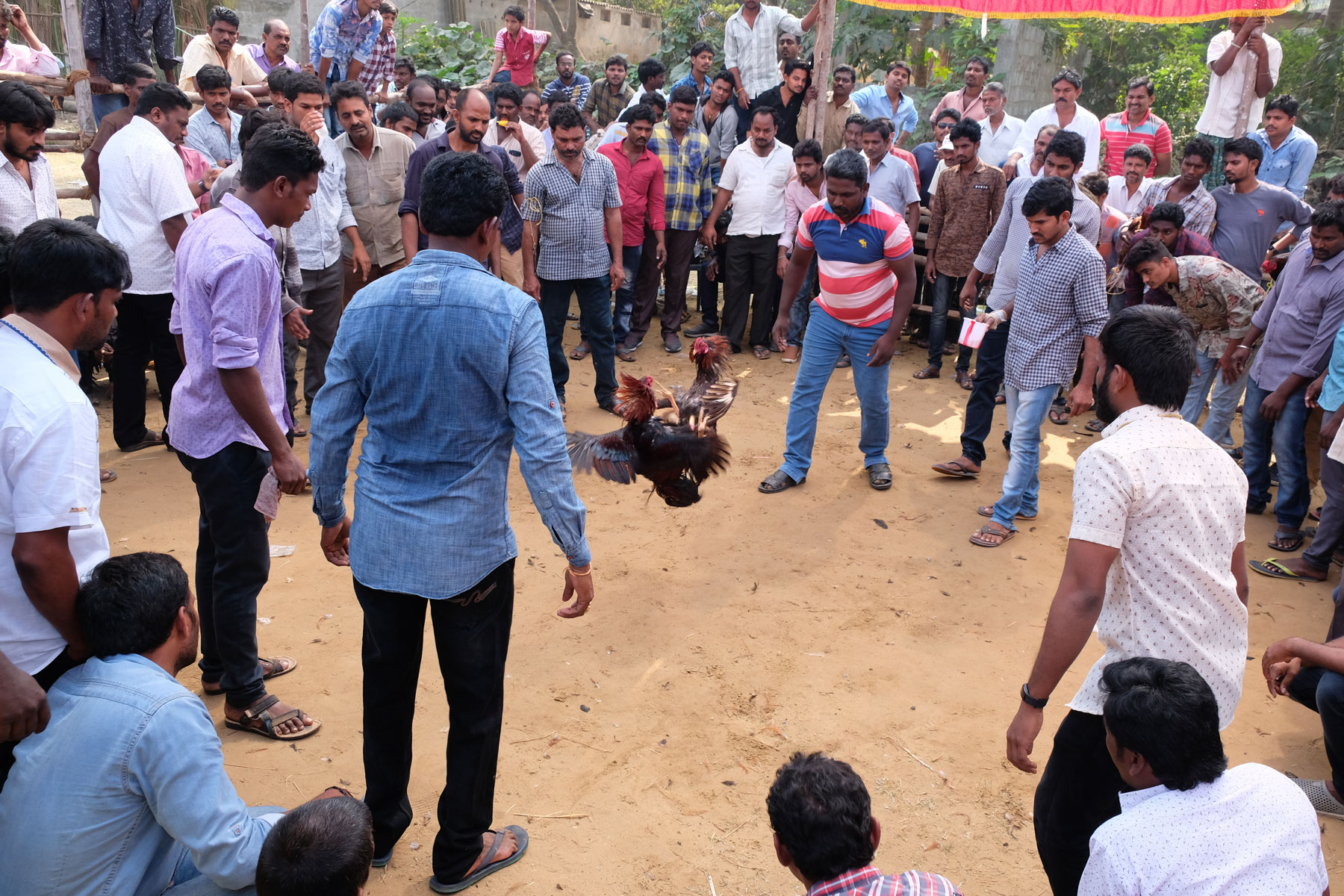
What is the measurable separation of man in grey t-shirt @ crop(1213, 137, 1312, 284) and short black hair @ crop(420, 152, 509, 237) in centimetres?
600

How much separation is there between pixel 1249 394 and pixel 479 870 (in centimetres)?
538

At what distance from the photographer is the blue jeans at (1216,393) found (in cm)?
608

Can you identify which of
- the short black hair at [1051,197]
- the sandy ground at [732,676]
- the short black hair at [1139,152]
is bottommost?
the sandy ground at [732,676]

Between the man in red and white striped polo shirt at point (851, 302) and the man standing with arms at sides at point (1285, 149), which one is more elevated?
the man standing with arms at sides at point (1285, 149)

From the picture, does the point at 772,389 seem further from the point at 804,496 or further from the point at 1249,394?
the point at 1249,394

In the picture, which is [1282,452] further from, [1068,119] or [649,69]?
[649,69]

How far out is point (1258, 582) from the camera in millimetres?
5164

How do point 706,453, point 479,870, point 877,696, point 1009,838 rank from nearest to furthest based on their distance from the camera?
point 479,870 → point 1009,838 → point 877,696 → point 706,453

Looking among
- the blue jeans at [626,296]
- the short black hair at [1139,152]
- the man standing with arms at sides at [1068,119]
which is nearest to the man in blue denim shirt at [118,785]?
the blue jeans at [626,296]

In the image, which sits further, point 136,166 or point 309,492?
point 309,492

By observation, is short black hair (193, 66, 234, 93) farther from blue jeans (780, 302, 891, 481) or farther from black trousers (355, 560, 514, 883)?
black trousers (355, 560, 514, 883)

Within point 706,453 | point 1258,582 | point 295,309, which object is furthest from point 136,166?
point 1258,582

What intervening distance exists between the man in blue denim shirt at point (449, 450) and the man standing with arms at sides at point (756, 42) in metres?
7.58

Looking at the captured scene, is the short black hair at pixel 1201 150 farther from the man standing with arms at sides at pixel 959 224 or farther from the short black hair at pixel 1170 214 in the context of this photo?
the man standing with arms at sides at pixel 959 224
